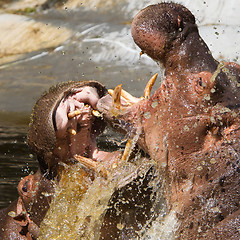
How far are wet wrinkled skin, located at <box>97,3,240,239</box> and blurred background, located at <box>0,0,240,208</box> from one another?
10.9ft

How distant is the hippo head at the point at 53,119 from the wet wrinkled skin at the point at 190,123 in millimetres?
733

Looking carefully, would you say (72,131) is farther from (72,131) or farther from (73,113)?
(73,113)

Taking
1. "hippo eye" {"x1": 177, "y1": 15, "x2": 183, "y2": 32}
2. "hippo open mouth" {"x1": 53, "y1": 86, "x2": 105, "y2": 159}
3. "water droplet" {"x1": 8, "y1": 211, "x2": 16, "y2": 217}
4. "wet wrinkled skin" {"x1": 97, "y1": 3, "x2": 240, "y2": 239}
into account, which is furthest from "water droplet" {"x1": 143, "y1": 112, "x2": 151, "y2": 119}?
"water droplet" {"x1": 8, "y1": 211, "x2": 16, "y2": 217}

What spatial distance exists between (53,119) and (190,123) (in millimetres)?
1166

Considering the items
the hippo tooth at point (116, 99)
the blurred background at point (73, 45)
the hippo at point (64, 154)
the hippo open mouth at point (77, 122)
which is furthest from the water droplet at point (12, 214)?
the blurred background at point (73, 45)

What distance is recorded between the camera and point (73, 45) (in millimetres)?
8594

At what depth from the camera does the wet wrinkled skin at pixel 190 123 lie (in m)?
2.27

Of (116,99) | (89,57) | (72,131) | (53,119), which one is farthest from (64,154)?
(89,57)

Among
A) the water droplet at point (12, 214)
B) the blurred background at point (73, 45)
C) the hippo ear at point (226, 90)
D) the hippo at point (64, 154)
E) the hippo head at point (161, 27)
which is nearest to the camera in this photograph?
the hippo ear at point (226, 90)

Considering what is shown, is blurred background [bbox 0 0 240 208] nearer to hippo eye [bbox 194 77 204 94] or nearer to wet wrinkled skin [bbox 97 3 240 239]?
wet wrinkled skin [bbox 97 3 240 239]

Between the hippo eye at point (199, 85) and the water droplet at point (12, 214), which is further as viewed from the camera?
the water droplet at point (12, 214)

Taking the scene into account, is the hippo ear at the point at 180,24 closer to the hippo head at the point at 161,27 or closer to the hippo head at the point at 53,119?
the hippo head at the point at 161,27

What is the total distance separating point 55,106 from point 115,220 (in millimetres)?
833

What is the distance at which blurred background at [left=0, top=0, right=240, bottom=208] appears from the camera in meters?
7.12
